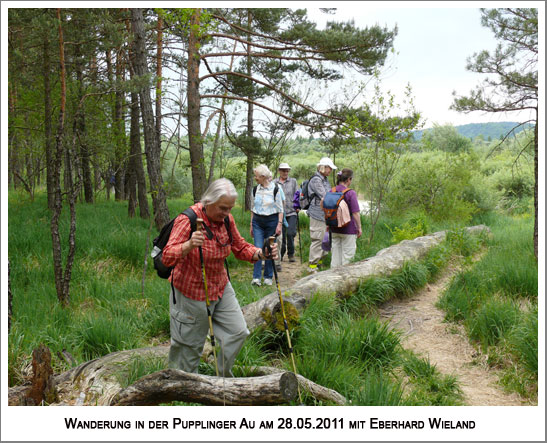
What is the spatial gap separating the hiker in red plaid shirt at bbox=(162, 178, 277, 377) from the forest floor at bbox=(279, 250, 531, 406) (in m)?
1.77

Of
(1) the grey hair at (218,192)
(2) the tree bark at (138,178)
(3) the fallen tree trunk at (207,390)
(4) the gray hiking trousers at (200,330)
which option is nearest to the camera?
(3) the fallen tree trunk at (207,390)

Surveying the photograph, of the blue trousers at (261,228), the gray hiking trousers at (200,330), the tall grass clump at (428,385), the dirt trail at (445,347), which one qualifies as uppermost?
the blue trousers at (261,228)

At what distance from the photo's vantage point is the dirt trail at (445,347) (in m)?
3.84

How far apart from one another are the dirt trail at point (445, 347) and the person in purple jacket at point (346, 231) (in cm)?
114

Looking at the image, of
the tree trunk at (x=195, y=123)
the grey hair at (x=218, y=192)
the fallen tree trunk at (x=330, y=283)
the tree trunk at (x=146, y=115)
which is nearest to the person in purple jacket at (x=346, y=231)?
the fallen tree trunk at (x=330, y=283)

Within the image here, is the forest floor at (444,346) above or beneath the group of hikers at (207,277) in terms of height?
beneath

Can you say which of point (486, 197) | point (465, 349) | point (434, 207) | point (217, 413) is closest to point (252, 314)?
point (217, 413)

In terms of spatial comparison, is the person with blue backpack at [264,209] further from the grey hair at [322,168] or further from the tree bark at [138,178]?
the tree bark at [138,178]

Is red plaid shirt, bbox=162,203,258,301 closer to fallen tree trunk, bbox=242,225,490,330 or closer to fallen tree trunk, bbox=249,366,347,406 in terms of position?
fallen tree trunk, bbox=249,366,347,406

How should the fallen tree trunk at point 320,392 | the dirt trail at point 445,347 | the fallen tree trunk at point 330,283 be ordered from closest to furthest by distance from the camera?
1. the fallen tree trunk at point 320,392
2. the dirt trail at point 445,347
3. the fallen tree trunk at point 330,283

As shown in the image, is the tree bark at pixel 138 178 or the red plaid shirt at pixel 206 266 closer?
the red plaid shirt at pixel 206 266

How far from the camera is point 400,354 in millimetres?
4230

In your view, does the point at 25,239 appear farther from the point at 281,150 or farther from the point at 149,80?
the point at 281,150

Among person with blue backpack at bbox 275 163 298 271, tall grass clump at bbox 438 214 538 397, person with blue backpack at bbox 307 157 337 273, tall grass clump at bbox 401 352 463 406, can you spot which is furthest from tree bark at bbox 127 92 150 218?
tall grass clump at bbox 401 352 463 406
